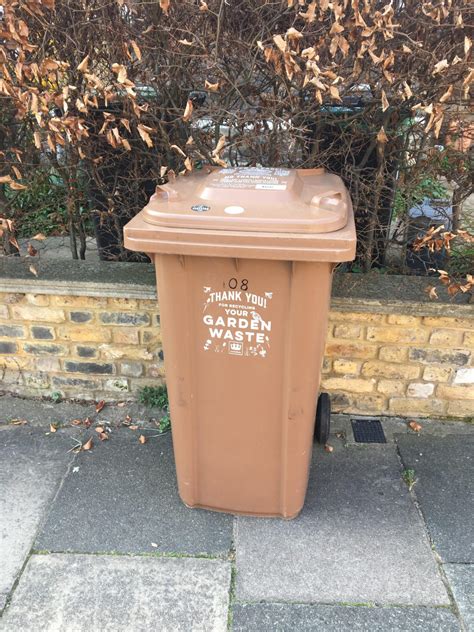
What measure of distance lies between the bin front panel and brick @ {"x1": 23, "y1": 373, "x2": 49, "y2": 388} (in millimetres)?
1321

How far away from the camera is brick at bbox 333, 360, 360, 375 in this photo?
10.5ft

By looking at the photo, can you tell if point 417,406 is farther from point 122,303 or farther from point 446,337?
point 122,303

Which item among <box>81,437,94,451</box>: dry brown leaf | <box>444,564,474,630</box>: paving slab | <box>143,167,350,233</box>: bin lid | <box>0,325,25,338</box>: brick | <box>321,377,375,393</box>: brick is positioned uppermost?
<box>143,167,350,233</box>: bin lid

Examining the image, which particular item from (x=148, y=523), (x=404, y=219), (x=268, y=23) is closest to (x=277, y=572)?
(x=148, y=523)

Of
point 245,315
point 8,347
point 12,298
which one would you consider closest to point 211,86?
point 245,315

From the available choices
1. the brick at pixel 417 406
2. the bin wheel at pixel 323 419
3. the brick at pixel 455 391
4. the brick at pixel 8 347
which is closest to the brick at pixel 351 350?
the bin wheel at pixel 323 419

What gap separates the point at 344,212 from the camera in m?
2.07

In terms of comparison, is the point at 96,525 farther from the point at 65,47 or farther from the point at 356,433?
the point at 65,47

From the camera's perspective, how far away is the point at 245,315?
2154mm

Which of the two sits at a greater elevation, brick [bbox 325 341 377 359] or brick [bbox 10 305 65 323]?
brick [bbox 10 305 65 323]

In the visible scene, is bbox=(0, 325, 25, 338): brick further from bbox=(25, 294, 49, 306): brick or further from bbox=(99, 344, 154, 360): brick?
bbox=(99, 344, 154, 360): brick

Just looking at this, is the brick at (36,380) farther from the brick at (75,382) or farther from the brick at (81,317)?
the brick at (81,317)

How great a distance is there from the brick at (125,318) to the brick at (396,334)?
1334 millimetres

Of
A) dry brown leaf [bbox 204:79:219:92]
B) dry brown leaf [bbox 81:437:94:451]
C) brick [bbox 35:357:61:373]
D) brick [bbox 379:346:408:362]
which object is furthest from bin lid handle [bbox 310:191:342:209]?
brick [bbox 35:357:61:373]
